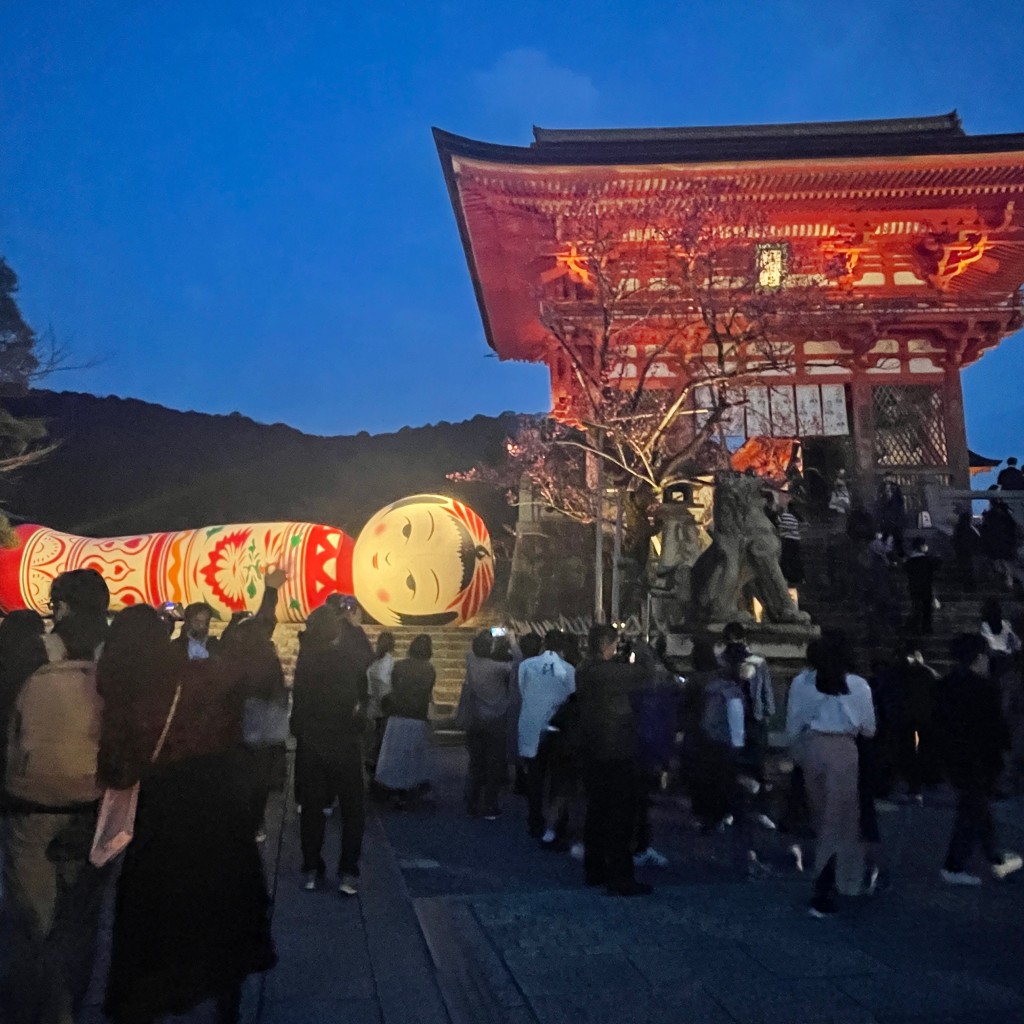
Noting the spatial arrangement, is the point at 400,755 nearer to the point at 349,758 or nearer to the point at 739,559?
the point at 349,758

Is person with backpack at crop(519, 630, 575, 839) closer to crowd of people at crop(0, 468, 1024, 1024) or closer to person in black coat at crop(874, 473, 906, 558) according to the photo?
crowd of people at crop(0, 468, 1024, 1024)

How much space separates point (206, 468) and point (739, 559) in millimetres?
35472

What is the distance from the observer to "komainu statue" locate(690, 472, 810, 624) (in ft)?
26.9

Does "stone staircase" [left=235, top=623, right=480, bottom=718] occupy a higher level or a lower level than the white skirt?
higher

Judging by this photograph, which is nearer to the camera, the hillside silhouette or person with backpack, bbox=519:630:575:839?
person with backpack, bbox=519:630:575:839

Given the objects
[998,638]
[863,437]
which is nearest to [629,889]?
[998,638]

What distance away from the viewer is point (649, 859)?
530cm

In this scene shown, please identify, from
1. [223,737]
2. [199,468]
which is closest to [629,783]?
[223,737]

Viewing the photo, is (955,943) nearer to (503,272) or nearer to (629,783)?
(629,783)

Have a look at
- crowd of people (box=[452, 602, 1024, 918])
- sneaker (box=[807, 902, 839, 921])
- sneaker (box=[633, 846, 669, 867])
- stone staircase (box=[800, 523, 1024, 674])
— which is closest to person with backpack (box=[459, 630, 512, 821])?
crowd of people (box=[452, 602, 1024, 918])

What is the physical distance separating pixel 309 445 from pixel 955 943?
40.1m

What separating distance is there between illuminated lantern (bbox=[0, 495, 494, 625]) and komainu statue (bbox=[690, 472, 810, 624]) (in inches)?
177

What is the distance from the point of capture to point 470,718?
6.52 meters

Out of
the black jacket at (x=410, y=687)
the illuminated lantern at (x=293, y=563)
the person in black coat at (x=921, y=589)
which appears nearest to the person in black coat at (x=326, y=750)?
the black jacket at (x=410, y=687)
